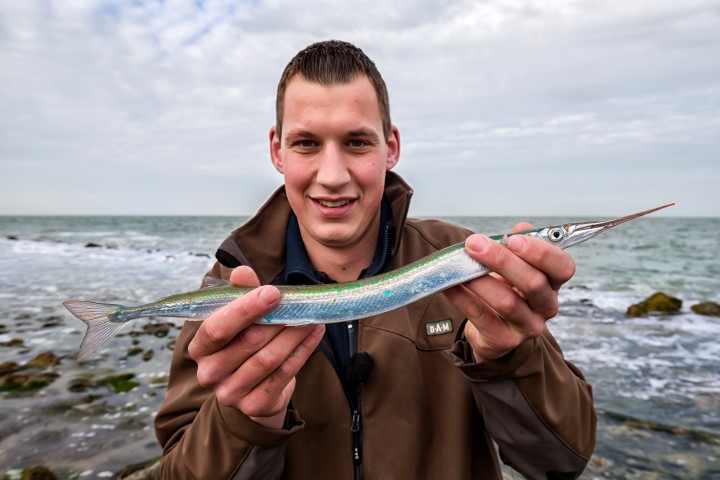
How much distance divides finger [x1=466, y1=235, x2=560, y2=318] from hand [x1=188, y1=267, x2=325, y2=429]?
2.92ft

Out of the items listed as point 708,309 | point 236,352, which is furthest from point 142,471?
point 708,309

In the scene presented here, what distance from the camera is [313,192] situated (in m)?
3.23

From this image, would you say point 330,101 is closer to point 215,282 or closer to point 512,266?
point 215,282

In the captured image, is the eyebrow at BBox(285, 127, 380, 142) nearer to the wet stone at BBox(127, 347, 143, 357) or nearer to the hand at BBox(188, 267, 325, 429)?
the hand at BBox(188, 267, 325, 429)

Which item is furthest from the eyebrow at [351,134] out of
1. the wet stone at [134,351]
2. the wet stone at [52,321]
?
the wet stone at [52,321]

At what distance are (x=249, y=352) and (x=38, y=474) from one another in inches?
175

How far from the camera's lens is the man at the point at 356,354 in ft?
→ 7.63

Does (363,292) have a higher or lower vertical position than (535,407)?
higher

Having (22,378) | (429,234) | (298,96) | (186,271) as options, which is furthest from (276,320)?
(186,271)

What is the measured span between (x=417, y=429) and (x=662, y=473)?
432 centimetres

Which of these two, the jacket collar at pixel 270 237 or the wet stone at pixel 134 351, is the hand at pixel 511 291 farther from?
the wet stone at pixel 134 351

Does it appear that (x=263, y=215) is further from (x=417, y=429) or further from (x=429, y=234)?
(x=417, y=429)

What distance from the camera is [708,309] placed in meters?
14.0

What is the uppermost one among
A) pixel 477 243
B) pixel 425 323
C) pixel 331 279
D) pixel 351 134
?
pixel 351 134
